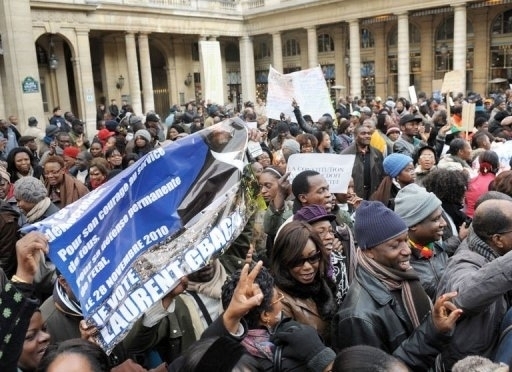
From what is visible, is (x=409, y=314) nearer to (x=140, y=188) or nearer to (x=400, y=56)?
(x=140, y=188)

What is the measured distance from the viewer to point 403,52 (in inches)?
1048

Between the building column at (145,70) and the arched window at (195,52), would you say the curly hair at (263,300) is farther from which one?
the arched window at (195,52)

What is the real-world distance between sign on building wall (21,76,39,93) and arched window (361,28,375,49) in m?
22.9

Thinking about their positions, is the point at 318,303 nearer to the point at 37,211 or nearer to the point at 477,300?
the point at 477,300

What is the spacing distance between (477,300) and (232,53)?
36465 mm

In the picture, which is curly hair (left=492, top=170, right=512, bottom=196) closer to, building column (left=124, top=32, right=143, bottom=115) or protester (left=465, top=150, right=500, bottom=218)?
protester (left=465, top=150, right=500, bottom=218)

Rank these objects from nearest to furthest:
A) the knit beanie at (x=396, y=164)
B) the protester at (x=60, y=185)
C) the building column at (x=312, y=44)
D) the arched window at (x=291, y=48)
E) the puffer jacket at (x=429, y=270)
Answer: the puffer jacket at (x=429, y=270)
the knit beanie at (x=396, y=164)
the protester at (x=60, y=185)
the building column at (x=312, y=44)
the arched window at (x=291, y=48)

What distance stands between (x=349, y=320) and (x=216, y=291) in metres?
0.80

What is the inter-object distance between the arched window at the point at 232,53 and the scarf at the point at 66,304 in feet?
117

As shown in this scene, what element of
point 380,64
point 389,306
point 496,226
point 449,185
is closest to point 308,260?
point 389,306

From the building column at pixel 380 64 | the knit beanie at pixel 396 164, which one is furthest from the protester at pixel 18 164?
the building column at pixel 380 64

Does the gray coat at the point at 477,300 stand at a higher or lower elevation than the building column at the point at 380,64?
lower

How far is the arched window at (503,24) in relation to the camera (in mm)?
27516

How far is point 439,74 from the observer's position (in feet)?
98.7
